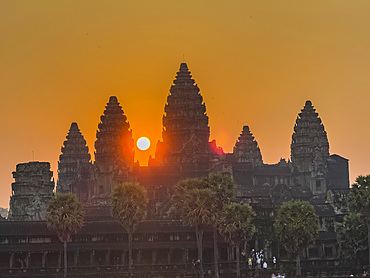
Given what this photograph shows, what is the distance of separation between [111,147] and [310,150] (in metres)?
39.7

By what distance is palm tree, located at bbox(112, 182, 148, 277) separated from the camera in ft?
335

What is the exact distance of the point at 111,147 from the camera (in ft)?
571

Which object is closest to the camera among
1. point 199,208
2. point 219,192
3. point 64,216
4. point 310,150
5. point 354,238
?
point 199,208

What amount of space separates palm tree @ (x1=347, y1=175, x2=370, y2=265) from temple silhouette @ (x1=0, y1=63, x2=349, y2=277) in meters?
6.70

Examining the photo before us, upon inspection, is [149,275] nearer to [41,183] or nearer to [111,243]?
[111,243]

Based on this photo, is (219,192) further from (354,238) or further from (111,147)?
(111,147)

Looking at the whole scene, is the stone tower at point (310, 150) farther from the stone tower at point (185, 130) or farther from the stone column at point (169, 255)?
the stone column at point (169, 255)

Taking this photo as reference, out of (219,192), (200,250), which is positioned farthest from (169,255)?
(219,192)

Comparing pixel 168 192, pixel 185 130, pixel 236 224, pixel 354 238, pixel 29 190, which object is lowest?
pixel 354 238

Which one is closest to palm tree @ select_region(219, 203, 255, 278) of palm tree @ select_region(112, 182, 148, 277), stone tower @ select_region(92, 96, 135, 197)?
palm tree @ select_region(112, 182, 148, 277)

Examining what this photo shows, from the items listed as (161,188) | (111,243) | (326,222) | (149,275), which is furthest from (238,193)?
(149,275)

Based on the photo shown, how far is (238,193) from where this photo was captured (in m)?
152

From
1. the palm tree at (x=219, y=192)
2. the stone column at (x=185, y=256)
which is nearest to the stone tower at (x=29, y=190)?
the stone column at (x=185, y=256)

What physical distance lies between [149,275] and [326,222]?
29.9 m
